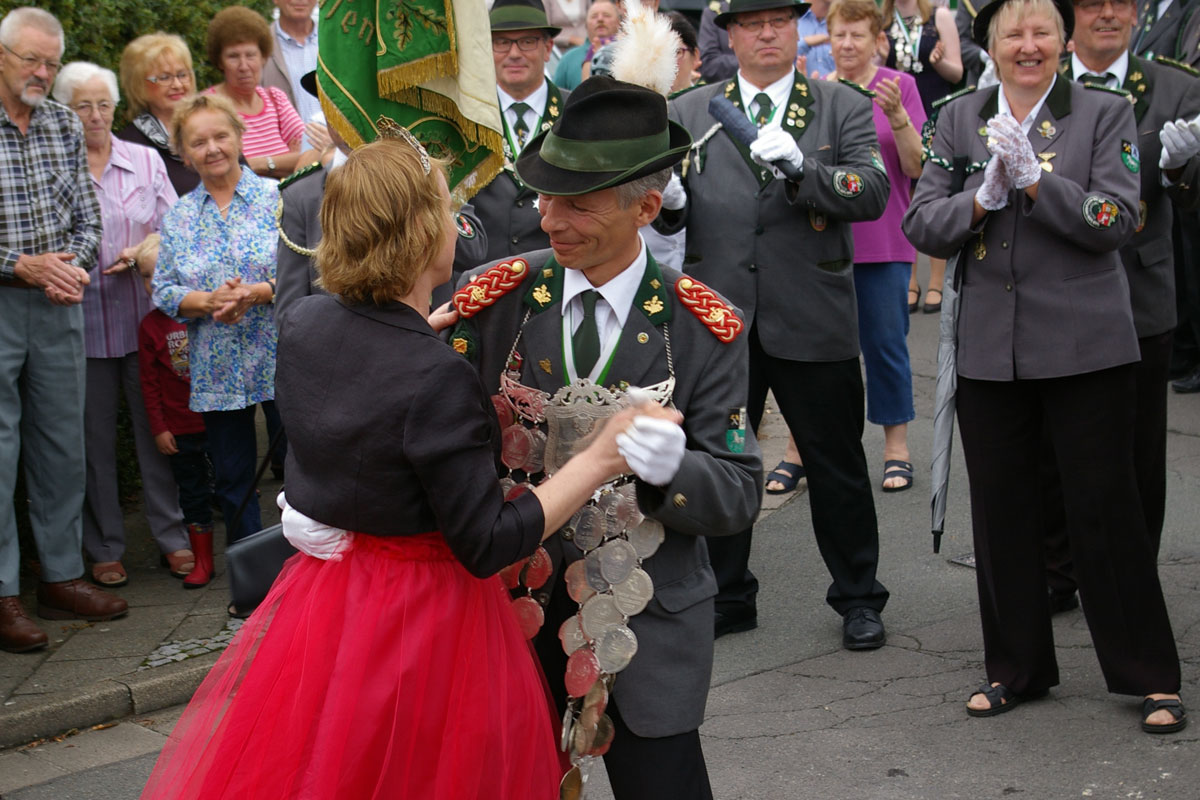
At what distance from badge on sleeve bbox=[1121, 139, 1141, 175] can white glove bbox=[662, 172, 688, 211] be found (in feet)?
5.17

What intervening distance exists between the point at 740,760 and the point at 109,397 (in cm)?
342

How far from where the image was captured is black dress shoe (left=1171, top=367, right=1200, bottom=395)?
29.4 feet

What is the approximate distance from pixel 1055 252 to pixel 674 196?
1427 millimetres

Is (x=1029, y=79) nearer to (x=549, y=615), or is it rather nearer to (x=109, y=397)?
(x=549, y=615)

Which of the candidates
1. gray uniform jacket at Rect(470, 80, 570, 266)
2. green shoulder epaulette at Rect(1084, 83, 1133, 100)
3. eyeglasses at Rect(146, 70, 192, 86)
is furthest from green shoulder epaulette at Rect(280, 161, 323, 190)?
green shoulder epaulette at Rect(1084, 83, 1133, 100)

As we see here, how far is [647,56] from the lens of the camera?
3480 millimetres

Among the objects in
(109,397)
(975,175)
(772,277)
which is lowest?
(109,397)

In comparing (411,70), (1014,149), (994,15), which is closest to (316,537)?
(411,70)

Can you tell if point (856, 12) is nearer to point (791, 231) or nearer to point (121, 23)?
point (791, 231)

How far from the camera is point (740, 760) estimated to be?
4629 mm

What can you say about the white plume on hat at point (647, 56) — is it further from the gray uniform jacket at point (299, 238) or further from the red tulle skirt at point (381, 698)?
the gray uniform jacket at point (299, 238)

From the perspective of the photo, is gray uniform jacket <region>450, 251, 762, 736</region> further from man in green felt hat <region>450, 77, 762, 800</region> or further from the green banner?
the green banner

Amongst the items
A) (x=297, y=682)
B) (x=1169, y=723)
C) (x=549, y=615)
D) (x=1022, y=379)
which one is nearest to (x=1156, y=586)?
(x=1169, y=723)

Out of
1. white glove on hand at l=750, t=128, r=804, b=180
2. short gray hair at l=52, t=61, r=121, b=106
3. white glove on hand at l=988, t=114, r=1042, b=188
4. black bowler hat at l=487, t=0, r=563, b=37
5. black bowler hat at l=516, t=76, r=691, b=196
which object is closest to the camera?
black bowler hat at l=516, t=76, r=691, b=196
